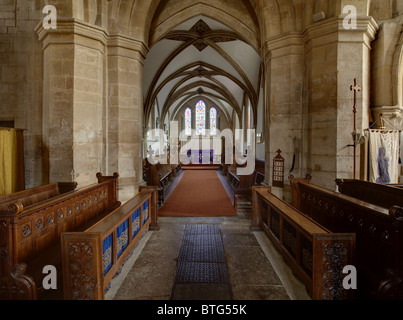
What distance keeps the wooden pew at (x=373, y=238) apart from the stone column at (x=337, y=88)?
192 centimetres

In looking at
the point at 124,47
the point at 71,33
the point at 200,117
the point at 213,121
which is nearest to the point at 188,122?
the point at 200,117

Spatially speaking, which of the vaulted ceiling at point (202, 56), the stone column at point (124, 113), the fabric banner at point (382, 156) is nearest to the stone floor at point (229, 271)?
the stone column at point (124, 113)

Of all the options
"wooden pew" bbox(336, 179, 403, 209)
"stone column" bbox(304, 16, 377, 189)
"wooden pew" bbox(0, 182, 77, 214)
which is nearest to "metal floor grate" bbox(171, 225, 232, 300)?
"wooden pew" bbox(0, 182, 77, 214)

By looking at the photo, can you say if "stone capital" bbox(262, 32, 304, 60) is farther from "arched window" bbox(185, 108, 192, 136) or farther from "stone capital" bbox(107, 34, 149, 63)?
"arched window" bbox(185, 108, 192, 136)

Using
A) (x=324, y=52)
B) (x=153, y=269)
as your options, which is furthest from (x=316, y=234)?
(x=324, y=52)

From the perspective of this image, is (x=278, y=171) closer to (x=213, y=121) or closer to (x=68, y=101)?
(x=68, y=101)

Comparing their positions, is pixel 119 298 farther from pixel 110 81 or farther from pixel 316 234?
pixel 110 81

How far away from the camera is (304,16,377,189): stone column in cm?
476

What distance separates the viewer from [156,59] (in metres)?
10.7

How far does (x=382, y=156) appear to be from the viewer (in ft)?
16.1

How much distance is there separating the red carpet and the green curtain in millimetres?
2999

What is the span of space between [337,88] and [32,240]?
212 inches

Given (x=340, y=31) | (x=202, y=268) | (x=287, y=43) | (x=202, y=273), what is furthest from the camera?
(x=287, y=43)

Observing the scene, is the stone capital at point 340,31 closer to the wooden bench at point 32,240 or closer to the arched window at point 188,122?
the wooden bench at point 32,240
